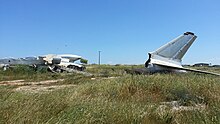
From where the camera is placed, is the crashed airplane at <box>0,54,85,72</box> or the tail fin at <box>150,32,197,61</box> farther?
the crashed airplane at <box>0,54,85,72</box>

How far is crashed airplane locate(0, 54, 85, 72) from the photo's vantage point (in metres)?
33.8

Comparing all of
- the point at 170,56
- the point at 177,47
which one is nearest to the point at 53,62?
the point at 170,56

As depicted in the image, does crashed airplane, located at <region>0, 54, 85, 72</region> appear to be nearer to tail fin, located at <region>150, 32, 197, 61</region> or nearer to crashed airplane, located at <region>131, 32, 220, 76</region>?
crashed airplane, located at <region>131, 32, 220, 76</region>

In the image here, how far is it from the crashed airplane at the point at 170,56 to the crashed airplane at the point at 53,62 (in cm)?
1482

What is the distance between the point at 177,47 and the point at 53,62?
18.6m

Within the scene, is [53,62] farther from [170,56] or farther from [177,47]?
[177,47]

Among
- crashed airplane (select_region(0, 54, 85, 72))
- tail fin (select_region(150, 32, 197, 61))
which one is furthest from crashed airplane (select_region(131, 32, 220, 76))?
crashed airplane (select_region(0, 54, 85, 72))

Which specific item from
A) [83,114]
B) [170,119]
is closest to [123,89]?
[170,119]

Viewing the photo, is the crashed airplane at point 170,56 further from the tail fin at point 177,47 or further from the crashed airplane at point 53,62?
the crashed airplane at point 53,62

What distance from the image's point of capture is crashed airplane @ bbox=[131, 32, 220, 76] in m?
20.9

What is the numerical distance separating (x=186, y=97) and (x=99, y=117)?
184 inches

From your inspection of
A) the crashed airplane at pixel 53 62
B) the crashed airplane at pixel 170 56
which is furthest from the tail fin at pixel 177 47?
the crashed airplane at pixel 53 62

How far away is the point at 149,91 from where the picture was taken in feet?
30.2

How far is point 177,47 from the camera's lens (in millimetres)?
21344
